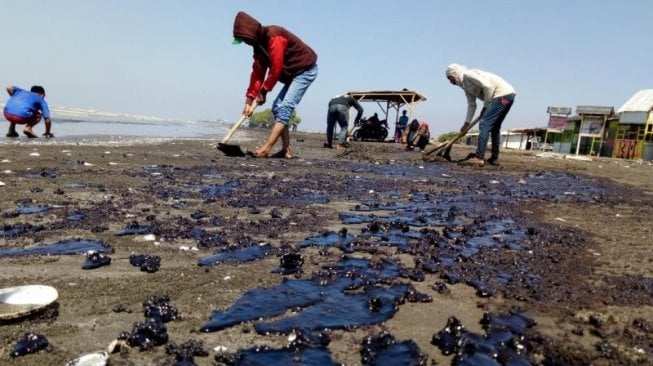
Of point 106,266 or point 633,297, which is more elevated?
point 633,297

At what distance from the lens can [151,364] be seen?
1.43 m

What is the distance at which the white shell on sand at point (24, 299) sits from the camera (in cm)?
167

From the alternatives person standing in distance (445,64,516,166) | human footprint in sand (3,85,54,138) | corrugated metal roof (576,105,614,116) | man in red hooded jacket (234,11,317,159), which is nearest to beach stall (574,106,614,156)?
corrugated metal roof (576,105,614,116)

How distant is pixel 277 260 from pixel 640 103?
1287 inches

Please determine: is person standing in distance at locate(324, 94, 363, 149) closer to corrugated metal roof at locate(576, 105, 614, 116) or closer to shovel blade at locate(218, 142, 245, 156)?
shovel blade at locate(218, 142, 245, 156)

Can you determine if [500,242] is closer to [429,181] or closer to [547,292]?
[547,292]

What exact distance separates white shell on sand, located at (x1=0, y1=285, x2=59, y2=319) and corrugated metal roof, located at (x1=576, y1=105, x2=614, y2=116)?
111ft

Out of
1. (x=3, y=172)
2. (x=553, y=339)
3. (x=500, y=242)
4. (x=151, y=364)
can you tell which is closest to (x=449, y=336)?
(x=553, y=339)

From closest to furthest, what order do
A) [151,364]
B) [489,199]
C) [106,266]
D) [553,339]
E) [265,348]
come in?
[151,364], [265,348], [553,339], [106,266], [489,199]

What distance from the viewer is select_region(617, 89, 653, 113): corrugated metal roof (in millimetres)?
26941

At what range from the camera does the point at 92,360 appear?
4.62ft

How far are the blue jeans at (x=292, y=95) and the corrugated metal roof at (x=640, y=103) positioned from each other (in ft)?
88.2

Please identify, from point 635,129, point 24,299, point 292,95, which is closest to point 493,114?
point 292,95

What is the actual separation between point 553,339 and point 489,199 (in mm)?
3405
